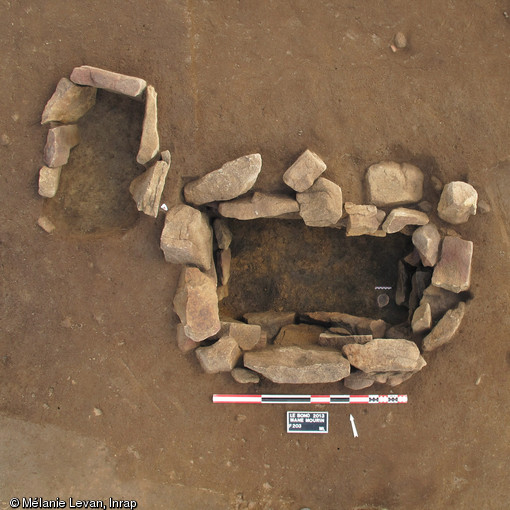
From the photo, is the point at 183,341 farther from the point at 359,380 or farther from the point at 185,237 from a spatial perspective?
the point at 359,380

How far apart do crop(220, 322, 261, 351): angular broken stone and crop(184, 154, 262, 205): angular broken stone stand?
131cm

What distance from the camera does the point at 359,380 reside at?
4570 mm

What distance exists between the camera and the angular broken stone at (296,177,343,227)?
4.37 m

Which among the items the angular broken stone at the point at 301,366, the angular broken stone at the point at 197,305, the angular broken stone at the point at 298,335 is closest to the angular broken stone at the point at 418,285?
the angular broken stone at the point at 298,335

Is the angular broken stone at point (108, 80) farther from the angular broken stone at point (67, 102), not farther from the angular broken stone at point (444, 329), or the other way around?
the angular broken stone at point (444, 329)

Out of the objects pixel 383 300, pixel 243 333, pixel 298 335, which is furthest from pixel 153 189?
pixel 383 300

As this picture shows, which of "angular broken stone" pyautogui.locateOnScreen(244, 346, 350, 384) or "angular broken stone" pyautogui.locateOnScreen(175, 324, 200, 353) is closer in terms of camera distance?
"angular broken stone" pyautogui.locateOnScreen(244, 346, 350, 384)

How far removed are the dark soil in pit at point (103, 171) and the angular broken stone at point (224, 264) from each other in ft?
3.39

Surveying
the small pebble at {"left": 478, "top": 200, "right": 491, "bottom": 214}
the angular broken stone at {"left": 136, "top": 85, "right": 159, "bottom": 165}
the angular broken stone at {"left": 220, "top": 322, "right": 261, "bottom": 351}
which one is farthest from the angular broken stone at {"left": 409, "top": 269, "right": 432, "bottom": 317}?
the angular broken stone at {"left": 136, "top": 85, "right": 159, "bottom": 165}

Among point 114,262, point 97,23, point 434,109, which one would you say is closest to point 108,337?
point 114,262

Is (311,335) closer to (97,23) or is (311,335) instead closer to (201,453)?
(201,453)

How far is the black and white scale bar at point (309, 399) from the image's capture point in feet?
15.3

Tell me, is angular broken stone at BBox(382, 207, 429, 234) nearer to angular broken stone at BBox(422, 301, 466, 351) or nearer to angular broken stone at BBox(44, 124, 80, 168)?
angular broken stone at BBox(422, 301, 466, 351)

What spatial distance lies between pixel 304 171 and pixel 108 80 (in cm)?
205
